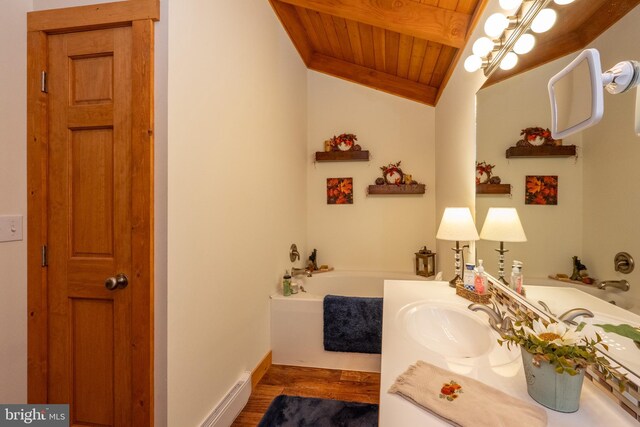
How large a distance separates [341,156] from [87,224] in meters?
2.53

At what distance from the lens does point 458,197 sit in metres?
2.32

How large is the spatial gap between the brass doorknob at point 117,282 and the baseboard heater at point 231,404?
862mm

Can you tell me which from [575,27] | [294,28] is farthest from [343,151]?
[575,27]

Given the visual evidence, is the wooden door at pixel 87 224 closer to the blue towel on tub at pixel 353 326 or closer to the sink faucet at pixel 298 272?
the blue towel on tub at pixel 353 326

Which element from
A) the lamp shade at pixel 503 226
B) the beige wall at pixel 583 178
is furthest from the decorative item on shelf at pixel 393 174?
the beige wall at pixel 583 178

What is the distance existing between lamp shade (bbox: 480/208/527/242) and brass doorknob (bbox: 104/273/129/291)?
176 cm

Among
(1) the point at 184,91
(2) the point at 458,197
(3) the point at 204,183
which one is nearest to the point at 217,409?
(3) the point at 204,183

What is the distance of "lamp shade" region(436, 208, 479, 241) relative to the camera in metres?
1.78

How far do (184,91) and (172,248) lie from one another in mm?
749

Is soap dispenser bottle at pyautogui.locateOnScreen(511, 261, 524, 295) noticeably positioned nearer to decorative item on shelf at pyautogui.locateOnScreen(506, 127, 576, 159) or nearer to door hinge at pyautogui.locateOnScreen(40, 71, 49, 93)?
decorative item on shelf at pyautogui.locateOnScreen(506, 127, 576, 159)

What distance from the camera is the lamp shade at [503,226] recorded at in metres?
1.28

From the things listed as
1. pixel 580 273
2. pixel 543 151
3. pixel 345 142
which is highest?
pixel 345 142

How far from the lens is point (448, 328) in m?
1.41

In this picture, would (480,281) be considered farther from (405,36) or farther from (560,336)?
(405,36)
